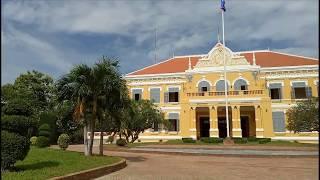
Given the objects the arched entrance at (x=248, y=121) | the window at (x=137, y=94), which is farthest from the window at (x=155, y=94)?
the arched entrance at (x=248, y=121)

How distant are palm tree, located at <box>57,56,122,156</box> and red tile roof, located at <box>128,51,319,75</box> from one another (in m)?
26.4

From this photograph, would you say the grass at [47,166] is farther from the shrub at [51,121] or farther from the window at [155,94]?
the window at [155,94]

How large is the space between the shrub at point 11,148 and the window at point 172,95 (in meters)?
31.8

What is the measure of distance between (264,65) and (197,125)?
393 inches

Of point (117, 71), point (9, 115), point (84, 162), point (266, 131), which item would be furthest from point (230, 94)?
point (9, 115)

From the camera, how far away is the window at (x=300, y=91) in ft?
127

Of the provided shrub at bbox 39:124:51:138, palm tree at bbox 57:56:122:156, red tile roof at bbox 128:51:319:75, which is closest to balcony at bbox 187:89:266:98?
red tile roof at bbox 128:51:319:75

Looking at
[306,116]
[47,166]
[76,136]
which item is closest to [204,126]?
[76,136]

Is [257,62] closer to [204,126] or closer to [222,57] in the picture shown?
[222,57]

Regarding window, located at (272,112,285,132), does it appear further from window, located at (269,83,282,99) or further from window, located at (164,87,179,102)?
window, located at (164,87,179,102)

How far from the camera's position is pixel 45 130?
32.7 meters

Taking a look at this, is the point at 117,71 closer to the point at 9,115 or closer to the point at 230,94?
the point at 9,115

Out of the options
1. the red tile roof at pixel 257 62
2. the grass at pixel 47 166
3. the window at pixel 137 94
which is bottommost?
the grass at pixel 47 166

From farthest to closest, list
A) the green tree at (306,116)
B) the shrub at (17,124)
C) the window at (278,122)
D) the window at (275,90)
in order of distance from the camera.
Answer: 1. the window at (275,90)
2. the window at (278,122)
3. the green tree at (306,116)
4. the shrub at (17,124)
